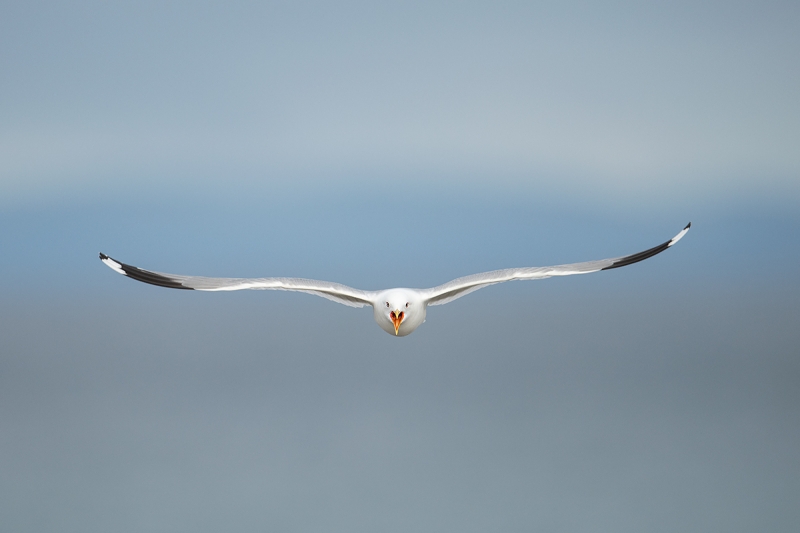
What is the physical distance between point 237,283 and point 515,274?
10.9 ft

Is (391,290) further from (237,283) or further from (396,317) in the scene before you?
(237,283)

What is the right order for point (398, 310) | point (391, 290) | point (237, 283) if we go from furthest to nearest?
1. point (391, 290)
2. point (237, 283)
3. point (398, 310)

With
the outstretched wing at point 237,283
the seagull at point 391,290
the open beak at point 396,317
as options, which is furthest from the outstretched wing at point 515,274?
the outstretched wing at point 237,283

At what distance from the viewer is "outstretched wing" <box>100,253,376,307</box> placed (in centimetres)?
964

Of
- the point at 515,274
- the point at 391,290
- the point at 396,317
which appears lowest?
the point at 396,317

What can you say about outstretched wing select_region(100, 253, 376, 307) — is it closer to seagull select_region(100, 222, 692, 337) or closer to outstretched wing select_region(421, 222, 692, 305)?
seagull select_region(100, 222, 692, 337)

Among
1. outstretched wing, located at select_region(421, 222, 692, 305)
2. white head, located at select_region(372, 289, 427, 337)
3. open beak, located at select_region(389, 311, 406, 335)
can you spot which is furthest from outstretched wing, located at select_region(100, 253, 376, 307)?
outstretched wing, located at select_region(421, 222, 692, 305)

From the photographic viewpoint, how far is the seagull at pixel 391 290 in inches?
375

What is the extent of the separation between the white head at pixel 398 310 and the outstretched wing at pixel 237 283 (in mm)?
260

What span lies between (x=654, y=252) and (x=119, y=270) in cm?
668

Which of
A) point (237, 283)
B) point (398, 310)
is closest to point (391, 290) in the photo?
point (398, 310)

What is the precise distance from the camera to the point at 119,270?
10.0 metres

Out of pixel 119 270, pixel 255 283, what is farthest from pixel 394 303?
pixel 119 270

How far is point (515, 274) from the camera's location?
9828 mm
